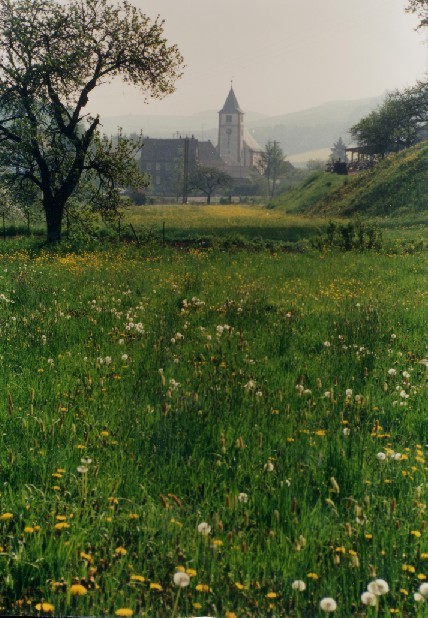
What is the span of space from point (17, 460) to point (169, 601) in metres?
1.94

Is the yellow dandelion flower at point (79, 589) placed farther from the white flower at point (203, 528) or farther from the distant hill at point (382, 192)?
the distant hill at point (382, 192)

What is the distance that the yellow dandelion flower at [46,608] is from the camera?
115 inches

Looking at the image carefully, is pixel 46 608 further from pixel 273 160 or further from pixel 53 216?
pixel 273 160

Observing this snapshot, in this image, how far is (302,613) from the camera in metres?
3.18

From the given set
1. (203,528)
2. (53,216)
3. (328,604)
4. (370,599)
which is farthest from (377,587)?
(53,216)

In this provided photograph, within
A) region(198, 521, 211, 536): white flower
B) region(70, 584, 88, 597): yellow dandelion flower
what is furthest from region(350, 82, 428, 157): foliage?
region(70, 584, 88, 597): yellow dandelion flower

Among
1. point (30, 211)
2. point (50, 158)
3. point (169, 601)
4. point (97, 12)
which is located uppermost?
point (97, 12)

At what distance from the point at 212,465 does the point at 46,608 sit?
2152 millimetres

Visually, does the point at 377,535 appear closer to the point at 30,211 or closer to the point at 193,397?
the point at 193,397

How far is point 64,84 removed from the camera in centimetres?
2861

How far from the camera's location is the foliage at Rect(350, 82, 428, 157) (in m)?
60.2

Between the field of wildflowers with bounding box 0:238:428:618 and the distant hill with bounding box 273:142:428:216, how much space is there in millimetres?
38477

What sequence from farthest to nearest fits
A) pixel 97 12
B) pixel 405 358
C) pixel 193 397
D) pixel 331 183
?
1. pixel 331 183
2. pixel 97 12
3. pixel 405 358
4. pixel 193 397

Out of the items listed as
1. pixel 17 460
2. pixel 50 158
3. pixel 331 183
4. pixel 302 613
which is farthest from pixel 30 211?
pixel 331 183
